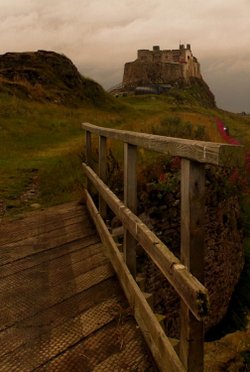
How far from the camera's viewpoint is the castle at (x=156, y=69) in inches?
2694

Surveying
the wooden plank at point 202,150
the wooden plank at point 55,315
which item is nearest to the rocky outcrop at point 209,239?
the wooden plank at point 55,315

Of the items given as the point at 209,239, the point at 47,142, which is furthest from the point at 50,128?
the point at 209,239

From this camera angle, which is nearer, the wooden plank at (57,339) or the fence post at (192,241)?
the fence post at (192,241)

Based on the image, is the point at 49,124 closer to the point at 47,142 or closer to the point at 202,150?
the point at 47,142

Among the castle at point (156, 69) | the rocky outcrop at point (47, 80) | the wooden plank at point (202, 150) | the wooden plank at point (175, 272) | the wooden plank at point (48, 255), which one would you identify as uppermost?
the castle at point (156, 69)

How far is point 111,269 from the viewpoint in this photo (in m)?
4.16

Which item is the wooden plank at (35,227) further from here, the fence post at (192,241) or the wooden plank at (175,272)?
the fence post at (192,241)

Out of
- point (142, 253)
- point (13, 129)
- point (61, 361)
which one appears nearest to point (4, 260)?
point (61, 361)

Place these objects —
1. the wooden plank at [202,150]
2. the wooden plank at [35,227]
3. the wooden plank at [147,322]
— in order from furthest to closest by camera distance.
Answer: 1. the wooden plank at [35,227]
2. the wooden plank at [147,322]
3. the wooden plank at [202,150]

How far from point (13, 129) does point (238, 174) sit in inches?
403

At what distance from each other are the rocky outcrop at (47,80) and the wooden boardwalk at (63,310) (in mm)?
19343

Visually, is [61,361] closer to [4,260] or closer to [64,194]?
[4,260]

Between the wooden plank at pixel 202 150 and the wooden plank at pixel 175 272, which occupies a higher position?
the wooden plank at pixel 202 150

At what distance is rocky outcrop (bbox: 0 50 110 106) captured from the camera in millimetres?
23828
